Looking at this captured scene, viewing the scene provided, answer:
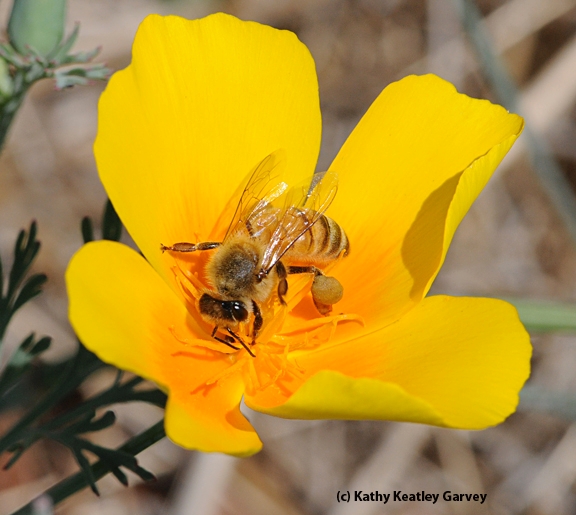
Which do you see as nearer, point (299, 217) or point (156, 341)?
point (156, 341)

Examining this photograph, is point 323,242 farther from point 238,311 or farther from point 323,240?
point 238,311

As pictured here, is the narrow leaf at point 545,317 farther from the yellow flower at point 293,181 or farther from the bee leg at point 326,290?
the bee leg at point 326,290

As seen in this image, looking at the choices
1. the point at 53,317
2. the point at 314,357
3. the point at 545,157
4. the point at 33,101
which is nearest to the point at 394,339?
the point at 314,357

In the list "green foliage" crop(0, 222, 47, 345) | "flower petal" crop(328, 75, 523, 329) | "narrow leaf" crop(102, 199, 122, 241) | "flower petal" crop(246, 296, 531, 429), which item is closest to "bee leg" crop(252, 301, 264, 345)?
"flower petal" crop(246, 296, 531, 429)

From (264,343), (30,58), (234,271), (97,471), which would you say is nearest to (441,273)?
(264,343)

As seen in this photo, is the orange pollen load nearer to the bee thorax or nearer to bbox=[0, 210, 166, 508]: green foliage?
the bee thorax

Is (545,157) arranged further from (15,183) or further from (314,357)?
(15,183)
